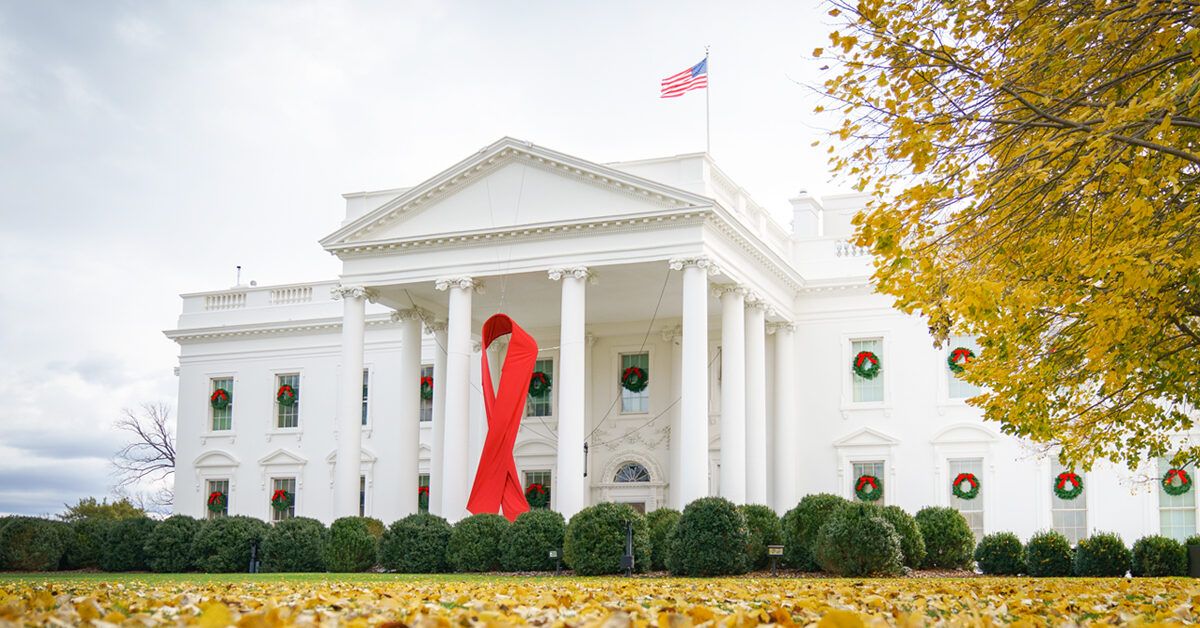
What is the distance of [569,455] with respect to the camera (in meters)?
29.5

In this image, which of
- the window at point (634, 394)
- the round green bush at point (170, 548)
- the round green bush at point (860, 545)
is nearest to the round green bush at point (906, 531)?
the round green bush at point (860, 545)

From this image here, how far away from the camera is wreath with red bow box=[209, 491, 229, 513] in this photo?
4269 centimetres

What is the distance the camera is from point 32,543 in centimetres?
2925

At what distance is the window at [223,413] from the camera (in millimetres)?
43344

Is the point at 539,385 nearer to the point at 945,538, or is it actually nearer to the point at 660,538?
the point at 660,538

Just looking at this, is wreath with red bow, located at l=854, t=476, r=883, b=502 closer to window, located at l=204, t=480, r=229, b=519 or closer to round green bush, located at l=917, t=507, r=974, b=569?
round green bush, located at l=917, t=507, r=974, b=569

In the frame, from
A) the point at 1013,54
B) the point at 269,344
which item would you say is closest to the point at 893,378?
the point at 269,344

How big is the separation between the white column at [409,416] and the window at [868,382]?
13.4m

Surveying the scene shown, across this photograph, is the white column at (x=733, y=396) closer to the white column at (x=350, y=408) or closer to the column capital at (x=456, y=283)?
the column capital at (x=456, y=283)

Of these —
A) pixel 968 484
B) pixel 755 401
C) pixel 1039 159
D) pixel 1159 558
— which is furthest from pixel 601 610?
pixel 968 484

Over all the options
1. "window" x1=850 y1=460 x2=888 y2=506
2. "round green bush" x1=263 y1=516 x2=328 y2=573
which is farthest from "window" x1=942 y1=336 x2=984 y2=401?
"round green bush" x1=263 y1=516 x2=328 y2=573

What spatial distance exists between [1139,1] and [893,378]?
87.4ft

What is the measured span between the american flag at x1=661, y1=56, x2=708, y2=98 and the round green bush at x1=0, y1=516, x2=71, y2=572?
19.5 metres

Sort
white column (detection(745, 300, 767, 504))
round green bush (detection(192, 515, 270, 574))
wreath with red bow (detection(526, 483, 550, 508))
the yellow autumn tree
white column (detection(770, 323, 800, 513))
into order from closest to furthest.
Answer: the yellow autumn tree < round green bush (detection(192, 515, 270, 574)) < white column (detection(745, 300, 767, 504)) < white column (detection(770, 323, 800, 513)) < wreath with red bow (detection(526, 483, 550, 508))
